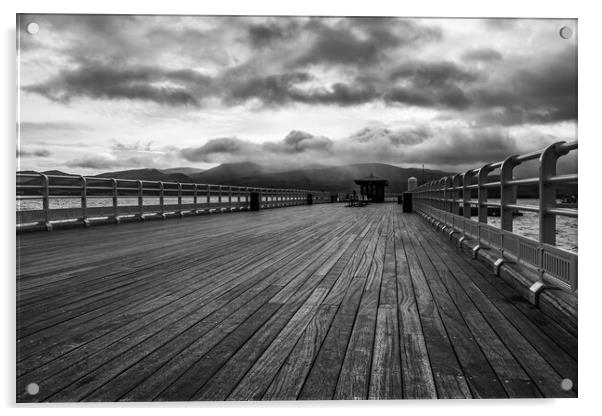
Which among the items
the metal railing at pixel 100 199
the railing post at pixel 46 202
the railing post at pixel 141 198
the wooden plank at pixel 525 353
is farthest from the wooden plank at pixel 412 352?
the railing post at pixel 141 198

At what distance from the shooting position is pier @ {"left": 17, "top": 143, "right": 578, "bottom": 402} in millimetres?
1801

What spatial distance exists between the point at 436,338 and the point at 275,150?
11.5 feet

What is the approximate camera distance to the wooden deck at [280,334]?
5.85 feet

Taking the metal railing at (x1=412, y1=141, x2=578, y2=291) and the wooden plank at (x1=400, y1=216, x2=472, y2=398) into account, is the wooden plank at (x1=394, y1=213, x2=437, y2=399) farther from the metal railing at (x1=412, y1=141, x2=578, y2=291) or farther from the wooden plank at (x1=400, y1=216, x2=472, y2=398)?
the metal railing at (x1=412, y1=141, x2=578, y2=291)

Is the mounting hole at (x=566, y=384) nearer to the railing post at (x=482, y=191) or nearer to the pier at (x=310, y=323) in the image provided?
the pier at (x=310, y=323)

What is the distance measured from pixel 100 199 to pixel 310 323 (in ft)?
29.1

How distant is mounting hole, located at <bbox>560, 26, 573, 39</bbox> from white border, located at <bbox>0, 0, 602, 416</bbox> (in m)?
0.06

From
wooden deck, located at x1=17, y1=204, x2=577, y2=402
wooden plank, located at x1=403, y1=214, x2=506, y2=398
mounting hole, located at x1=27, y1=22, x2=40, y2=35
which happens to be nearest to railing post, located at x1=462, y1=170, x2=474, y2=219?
wooden deck, located at x1=17, y1=204, x2=577, y2=402

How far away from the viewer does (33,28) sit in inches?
103

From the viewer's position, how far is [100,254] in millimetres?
5535

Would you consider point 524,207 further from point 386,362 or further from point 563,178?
point 386,362

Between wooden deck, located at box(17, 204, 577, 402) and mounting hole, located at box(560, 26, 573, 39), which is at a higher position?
mounting hole, located at box(560, 26, 573, 39)

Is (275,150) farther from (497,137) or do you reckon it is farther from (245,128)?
(497,137)
